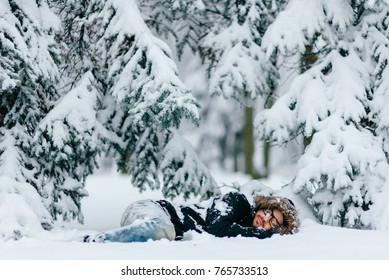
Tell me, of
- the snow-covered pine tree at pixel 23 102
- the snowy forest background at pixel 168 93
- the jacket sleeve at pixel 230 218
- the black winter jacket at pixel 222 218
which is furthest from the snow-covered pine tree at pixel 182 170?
the jacket sleeve at pixel 230 218

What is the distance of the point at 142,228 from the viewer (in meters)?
5.38

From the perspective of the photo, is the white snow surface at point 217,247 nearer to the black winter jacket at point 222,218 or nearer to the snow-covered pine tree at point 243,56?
the black winter jacket at point 222,218

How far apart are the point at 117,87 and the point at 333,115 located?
8.48 feet

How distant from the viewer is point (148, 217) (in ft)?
18.4

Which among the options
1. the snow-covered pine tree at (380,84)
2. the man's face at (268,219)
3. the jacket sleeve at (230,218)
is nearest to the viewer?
the jacket sleeve at (230,218)

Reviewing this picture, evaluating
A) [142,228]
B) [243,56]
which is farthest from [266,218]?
[243,56]

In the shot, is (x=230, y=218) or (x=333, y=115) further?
(x=333, y=115)

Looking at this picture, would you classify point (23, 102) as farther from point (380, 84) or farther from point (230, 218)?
point (380, 84)

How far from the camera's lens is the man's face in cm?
584

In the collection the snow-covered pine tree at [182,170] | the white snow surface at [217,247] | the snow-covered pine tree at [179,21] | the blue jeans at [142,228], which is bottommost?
the white snow surface at [217,247]

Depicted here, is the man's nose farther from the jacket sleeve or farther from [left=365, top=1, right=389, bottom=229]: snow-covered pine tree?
[left=365, top=1, right=389, bottom=229]: snow-covered pine tree

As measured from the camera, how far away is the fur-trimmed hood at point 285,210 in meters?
5.78

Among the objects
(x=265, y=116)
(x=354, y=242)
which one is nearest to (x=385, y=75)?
(x=265, y=116)

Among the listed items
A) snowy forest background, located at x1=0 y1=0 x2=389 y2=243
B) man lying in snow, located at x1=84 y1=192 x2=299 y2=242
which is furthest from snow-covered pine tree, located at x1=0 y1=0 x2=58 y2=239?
man lying in snow, located at x1=84 y1=192 x2=299 y2=242
